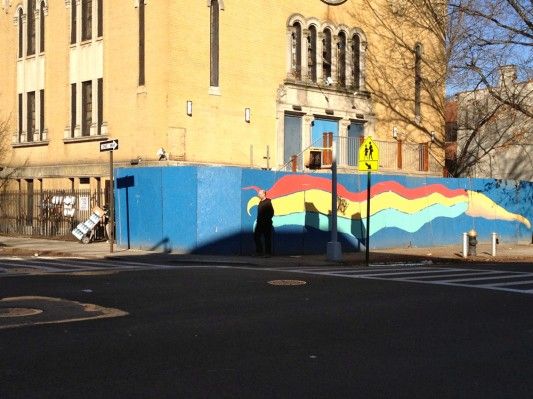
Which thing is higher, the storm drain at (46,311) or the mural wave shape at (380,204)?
the mural wave shape at (380,204)

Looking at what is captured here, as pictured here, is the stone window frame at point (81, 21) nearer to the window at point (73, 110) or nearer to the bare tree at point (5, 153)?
the window at point (73, 110)

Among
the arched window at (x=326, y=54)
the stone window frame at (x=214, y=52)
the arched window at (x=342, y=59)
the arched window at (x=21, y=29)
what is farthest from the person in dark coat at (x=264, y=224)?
the arched window at (x=21, y=29)

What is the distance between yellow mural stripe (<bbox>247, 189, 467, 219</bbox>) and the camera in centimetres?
2418

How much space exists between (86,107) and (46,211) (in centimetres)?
459

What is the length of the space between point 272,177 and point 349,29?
13973 millimetres

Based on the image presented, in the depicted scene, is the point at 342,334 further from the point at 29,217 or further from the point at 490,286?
the point at 29,217

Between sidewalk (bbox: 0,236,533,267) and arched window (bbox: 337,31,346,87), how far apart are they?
979 cm

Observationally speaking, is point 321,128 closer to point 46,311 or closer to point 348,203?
point 348,203

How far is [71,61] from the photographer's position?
105 feet

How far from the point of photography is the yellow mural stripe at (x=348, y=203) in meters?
24.2

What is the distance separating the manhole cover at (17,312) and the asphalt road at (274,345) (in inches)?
39.0

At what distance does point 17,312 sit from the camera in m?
10.6

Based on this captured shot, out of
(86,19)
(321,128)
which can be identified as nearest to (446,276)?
(321,128)

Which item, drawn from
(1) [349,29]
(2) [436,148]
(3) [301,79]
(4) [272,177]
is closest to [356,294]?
(4) [272,177]
